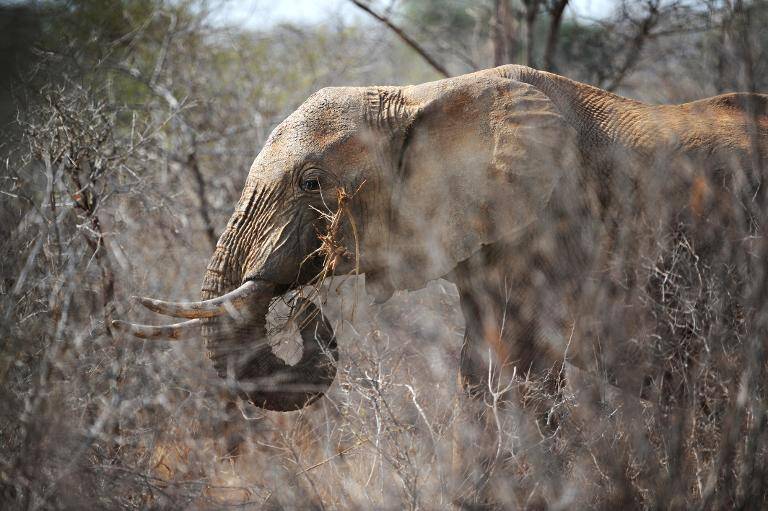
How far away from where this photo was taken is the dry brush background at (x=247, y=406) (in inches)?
137

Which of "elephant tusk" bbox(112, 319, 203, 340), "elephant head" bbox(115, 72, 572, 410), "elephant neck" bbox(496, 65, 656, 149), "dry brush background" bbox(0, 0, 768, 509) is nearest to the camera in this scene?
"dry brush background" bbox(0, 0, 768, 509)

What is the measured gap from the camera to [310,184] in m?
4.29

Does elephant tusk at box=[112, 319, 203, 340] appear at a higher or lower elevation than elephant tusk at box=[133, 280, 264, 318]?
lower

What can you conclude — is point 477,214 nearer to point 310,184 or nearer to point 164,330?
point 310,184

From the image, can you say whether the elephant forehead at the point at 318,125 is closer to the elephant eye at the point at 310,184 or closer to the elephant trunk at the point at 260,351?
the elephant eye at the point at 310,184

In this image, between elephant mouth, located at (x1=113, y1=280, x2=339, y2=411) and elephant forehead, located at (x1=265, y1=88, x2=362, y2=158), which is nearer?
elephant mouth, located at (x1=113, y1=280, x2=339, y2=411)

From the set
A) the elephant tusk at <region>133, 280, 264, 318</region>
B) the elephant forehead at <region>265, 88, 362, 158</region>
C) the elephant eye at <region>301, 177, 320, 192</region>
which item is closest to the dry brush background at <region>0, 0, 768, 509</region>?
the elephant tusk at <region>133, 280, 264, 318</region>

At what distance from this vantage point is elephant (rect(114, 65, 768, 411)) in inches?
168

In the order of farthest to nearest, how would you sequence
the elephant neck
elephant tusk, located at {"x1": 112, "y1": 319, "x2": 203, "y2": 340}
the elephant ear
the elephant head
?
the elephant neck → the elephant ear → the elephant head → elephant tusk, located at {"x1": 112, "y1": 319, "x2": 203, "y2": 340}

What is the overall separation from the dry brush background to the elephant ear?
512 millimetres

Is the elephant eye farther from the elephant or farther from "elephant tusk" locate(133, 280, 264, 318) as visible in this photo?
"elephant tusk" locate(133, 280, 264, 318)

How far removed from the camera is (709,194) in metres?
4.54

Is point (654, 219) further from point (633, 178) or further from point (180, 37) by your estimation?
point (180, 37)

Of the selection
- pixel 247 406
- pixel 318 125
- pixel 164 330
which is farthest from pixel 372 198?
pixel 247 406
